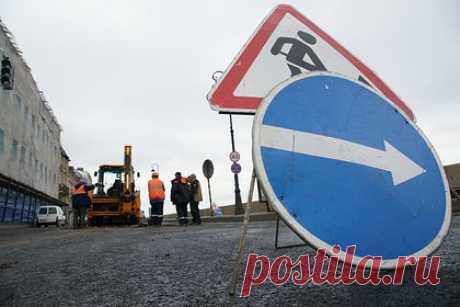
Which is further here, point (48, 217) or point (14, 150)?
point (48, 217)

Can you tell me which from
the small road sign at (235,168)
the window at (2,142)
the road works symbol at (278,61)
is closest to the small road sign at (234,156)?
the small road sign at (235,168)

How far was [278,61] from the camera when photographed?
247 centimetres

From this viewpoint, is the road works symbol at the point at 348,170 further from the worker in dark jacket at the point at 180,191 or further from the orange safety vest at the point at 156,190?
the orange safety vest at the point at 156,190

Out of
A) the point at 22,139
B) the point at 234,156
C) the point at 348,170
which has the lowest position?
the point at 348,170

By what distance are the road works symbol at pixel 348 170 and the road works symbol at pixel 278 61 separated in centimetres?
44

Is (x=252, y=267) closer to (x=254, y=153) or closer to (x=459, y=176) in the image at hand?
(x=254, y=153)

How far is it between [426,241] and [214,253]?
2.41 meters

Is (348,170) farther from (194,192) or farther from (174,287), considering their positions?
(194,192)

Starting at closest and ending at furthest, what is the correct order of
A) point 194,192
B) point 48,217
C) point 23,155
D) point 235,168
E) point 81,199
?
Answer: point 194,192 → point 81,199 → point 235,168 → point 48,217 → point 23,155

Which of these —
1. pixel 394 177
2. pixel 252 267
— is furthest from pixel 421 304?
pixel 252 267

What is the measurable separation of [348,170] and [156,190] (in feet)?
34.9

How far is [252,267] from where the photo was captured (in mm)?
2830

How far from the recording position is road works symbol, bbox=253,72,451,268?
1.61m

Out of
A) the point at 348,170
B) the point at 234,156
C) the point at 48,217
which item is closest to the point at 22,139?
the point at 48,217
